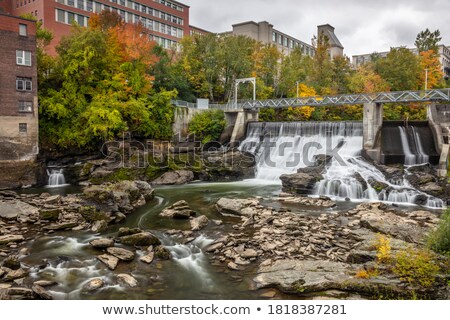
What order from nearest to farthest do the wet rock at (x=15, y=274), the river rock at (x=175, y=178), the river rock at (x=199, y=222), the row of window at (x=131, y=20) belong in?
the wet rock at (x=15, y=274) < the river rock at (x=199, y=222) < the river rock at (x=175, y=178) < the row of window at (x=131, y=20)

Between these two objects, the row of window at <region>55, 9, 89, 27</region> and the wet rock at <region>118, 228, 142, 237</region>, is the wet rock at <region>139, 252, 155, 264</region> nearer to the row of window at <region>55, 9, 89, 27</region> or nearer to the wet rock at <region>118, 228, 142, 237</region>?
the wet rock at <region>118, 228, 142, 237</region>

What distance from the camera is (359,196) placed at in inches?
944

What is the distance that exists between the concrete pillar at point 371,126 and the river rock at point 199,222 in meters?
17.3

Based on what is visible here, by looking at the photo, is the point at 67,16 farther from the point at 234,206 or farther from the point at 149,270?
the point at 149,270

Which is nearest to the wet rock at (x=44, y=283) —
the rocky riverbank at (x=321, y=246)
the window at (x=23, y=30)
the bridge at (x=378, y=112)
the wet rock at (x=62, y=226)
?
the rocky riverbank at (x=321, y=246)

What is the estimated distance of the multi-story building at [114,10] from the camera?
155ft

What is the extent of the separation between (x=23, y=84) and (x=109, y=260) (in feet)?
68.4

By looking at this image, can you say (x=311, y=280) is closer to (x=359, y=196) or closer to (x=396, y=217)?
(x=396, y=217)

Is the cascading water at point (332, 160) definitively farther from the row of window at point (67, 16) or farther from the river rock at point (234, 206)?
the row of window at point (67, 16)

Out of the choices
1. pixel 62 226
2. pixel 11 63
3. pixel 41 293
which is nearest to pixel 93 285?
pixel 41 293

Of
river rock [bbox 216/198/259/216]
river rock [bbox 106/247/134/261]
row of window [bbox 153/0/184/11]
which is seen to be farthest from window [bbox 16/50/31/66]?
row of window [bbox 153/0/184/11]

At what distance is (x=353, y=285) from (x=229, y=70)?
119ft

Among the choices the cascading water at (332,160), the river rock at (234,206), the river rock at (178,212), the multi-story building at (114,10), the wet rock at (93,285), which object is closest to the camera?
the wet rock at (93,285)

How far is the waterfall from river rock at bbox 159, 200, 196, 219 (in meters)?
12.5
